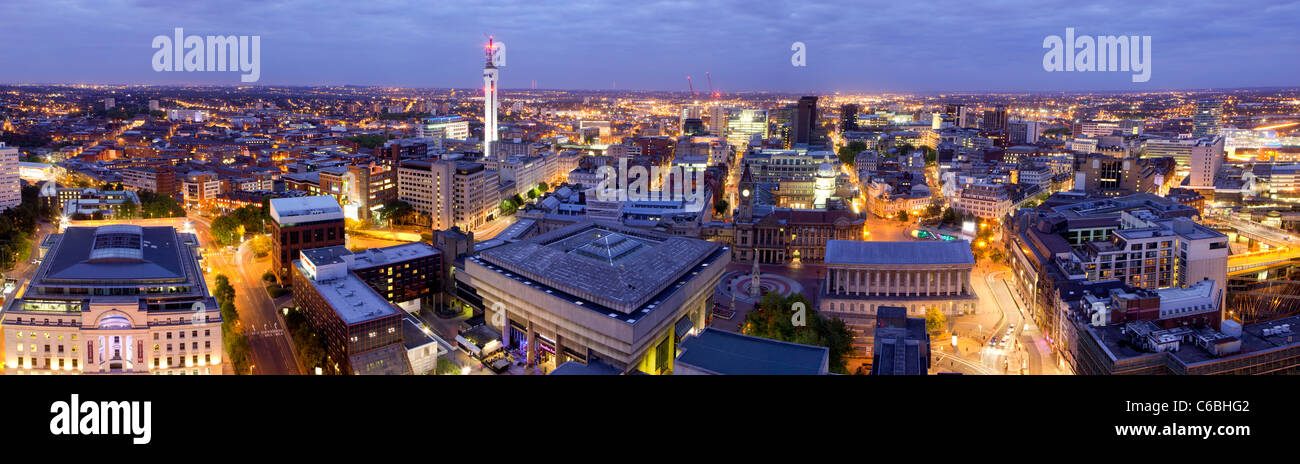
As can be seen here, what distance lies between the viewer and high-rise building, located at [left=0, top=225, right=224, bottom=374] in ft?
40.3

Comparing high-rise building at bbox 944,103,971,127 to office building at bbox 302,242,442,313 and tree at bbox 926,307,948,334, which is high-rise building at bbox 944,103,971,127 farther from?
office building at bbox 302,242,442,313

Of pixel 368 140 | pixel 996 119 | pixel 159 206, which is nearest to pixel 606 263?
pixel 159 206

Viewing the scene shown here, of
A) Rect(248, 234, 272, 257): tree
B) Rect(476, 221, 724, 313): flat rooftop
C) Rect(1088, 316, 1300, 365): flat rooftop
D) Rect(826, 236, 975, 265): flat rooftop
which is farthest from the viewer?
Rect(248, 234, 272, 257): tree

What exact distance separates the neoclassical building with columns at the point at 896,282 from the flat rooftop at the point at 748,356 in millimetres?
6295

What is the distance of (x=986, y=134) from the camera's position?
49.6 meters

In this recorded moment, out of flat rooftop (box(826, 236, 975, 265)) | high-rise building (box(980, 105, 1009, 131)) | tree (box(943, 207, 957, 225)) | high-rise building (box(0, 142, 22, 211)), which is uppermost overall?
high-rise building (box(980, 105, 1009, 131))

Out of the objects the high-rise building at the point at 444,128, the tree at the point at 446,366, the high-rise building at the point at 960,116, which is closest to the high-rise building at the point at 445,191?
the tree at the point at 446,366

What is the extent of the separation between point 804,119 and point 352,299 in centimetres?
3782

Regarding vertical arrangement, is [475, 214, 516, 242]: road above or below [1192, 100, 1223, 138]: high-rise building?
below

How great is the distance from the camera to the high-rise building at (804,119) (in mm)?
48531

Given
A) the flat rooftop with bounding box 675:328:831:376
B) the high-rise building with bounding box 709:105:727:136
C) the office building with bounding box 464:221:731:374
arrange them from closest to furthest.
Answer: the flat rooftop with bounding box 675:328:831:376
the office building with bounding box 464:221:731:374
the high-rise building with bounding box 709:105:727:136

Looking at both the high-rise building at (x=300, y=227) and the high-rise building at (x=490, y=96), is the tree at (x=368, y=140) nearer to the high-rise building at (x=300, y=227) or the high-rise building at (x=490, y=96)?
the high-rise building at (x=490, y=96)

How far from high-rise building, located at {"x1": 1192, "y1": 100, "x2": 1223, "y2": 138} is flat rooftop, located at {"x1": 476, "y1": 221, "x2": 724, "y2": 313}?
36.7 meters

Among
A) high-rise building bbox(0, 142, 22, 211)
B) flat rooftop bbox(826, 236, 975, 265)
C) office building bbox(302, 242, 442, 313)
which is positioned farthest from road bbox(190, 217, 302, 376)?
flat rooftop bbox(826, 236, 975, 265)
